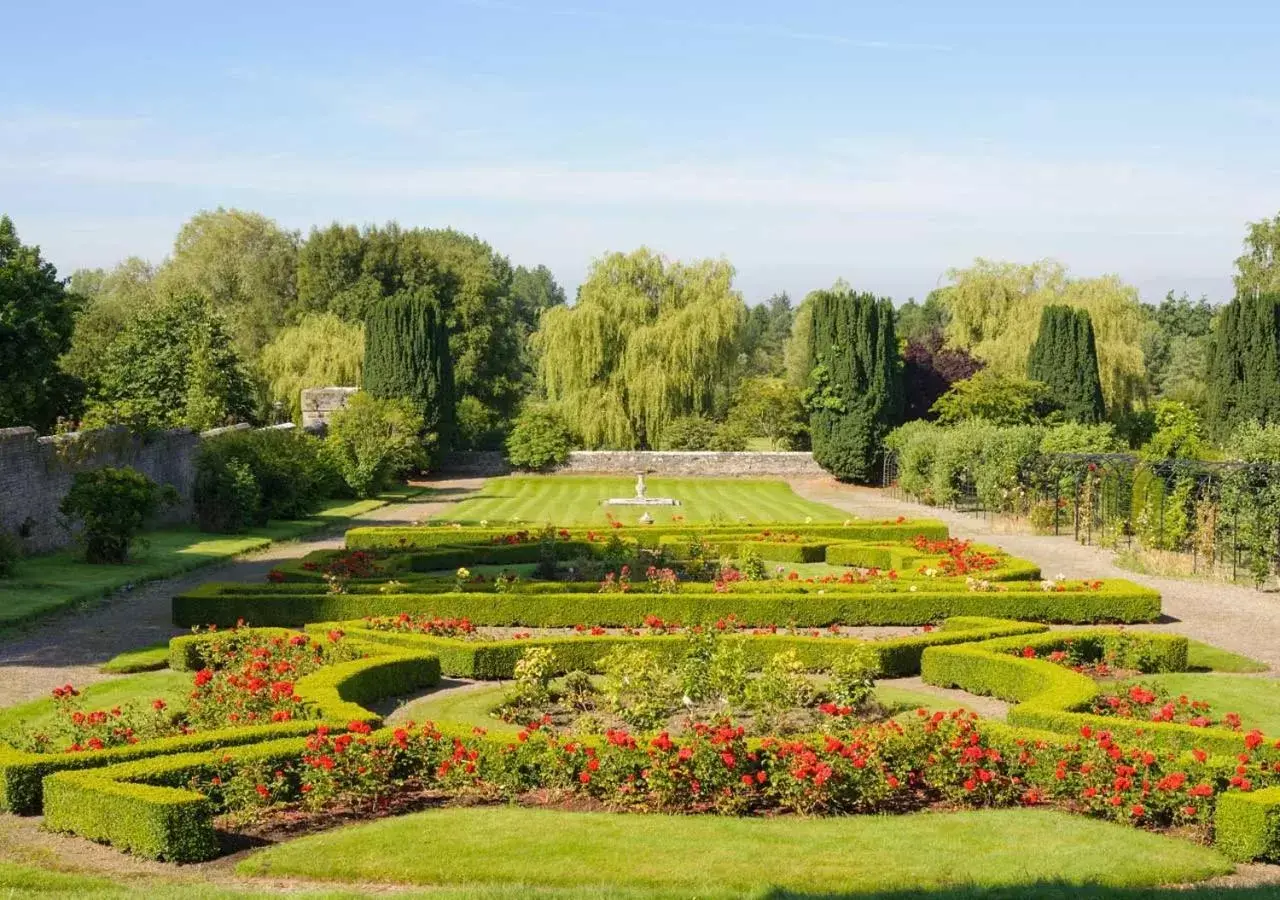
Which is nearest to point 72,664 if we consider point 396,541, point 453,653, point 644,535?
point 453,653

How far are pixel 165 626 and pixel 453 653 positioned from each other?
498 cm

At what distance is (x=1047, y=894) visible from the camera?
8016mm

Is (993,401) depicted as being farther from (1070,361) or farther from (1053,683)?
(1053,683)

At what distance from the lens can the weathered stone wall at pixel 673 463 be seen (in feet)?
153

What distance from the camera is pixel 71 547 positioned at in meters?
24.9

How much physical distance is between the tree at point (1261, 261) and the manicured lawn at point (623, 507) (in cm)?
2649

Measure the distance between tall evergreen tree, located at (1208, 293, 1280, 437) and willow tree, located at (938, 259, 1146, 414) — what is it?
3835 millimetres

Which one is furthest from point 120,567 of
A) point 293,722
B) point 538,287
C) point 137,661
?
point 538,287

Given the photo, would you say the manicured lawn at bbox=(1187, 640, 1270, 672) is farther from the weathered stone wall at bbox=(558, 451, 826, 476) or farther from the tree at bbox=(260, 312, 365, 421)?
the tree at bbox=(260, 312, 365, 421)

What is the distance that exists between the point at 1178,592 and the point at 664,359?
2809 cm

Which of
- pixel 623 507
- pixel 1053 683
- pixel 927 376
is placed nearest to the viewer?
pixel 1053 683

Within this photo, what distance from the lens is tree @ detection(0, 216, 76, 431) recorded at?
2991 cm

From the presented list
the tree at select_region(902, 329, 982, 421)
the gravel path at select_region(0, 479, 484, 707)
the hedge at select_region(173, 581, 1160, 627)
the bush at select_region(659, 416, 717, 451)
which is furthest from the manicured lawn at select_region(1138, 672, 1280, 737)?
the tree at select_region(902, 329, 982, 421)

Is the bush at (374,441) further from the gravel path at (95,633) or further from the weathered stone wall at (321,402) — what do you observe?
the gravel path at (95,633)
